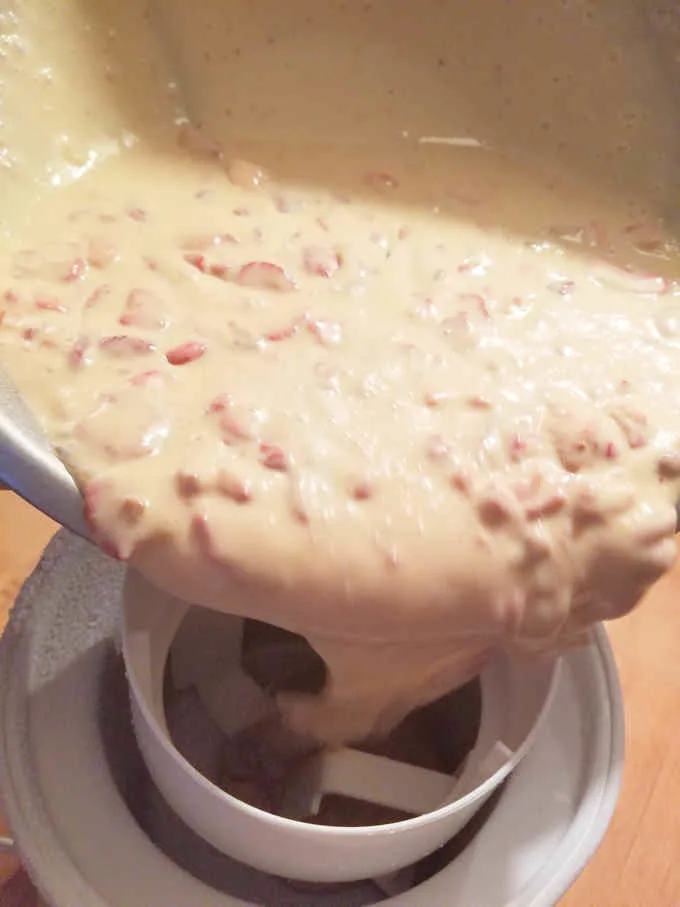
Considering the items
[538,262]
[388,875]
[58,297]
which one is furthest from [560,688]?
[58,297]

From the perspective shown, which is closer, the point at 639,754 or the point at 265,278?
the point at 265,278

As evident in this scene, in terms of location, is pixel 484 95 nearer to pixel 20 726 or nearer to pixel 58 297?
pixel 58 297

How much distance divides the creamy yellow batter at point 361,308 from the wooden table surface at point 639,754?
22 centimetres

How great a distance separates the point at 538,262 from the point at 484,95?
0.10 meters

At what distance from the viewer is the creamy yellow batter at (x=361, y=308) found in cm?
38

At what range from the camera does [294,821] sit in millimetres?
462

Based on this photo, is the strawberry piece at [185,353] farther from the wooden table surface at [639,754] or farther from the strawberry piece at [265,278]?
the wooden table surface at [639,754]

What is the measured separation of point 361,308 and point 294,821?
24cm

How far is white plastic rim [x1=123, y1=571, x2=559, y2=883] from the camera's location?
45 centimetres

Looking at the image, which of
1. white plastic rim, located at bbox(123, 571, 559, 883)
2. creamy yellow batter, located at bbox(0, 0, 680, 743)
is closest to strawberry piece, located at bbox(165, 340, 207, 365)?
creamy yellow batter, located at bbox(0, 0, 680, 743)

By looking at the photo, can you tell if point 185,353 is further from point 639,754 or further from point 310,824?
point 639,754

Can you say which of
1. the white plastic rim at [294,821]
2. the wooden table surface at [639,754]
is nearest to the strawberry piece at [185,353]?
the white plastic rim at [294,821]

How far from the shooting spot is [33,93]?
477mm

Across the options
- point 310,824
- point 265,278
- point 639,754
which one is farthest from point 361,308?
point 639,754
